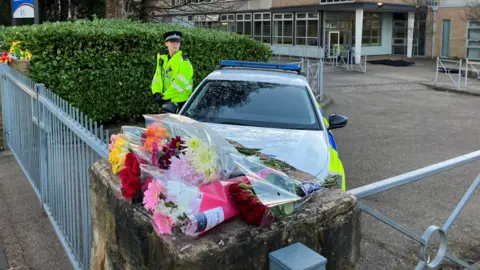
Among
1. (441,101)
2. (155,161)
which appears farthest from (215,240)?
(441,101)

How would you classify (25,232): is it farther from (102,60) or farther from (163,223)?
(102,60)

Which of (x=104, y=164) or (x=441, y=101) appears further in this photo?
(x=441, y=101)

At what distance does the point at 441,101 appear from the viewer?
1545cm

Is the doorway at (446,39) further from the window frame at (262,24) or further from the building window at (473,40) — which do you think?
the window frame at (262,24)

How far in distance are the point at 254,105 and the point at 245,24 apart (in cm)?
3511

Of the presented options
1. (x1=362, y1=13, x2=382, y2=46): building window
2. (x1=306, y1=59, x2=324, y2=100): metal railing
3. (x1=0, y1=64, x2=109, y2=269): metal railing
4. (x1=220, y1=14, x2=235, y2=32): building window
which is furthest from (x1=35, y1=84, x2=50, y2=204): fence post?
(x1=220, y1=14, x2=235, y2=32): building window

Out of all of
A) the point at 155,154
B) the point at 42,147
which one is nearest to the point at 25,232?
the point at 42,147

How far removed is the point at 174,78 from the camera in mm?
6516

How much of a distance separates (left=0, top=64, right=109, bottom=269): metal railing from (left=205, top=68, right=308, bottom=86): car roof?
7.08ft

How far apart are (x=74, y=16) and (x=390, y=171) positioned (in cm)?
1933

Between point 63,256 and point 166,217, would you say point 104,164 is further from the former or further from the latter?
point 63,256

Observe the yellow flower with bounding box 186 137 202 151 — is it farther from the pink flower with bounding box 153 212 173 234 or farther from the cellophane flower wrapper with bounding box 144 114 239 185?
the pink flower with bounding box 153 212 173 234

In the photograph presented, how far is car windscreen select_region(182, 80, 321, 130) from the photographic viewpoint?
5203mm

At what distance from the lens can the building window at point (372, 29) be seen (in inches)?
1328
